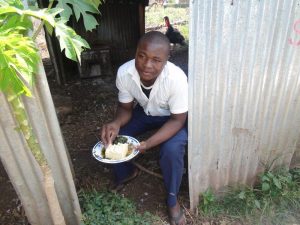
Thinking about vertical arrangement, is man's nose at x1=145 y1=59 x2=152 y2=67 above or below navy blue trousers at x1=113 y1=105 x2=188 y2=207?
above

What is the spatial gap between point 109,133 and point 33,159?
761mm

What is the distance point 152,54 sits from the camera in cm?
225

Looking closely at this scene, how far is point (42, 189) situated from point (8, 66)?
44.3 inches

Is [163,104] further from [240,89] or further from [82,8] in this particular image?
[82,8]

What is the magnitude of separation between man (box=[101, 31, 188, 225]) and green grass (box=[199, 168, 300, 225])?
36cm

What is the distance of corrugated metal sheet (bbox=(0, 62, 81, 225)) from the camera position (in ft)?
5.82

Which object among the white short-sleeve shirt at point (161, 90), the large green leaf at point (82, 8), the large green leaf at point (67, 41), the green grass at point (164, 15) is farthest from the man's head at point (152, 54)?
the green grass at point (164, 15)

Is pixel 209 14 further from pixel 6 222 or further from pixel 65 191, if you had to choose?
pixel 6 222

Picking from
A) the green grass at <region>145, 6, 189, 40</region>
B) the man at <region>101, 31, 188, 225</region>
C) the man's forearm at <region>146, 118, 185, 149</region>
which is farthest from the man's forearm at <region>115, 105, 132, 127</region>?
the green grass at <region>145, 6, 189, 40</region>

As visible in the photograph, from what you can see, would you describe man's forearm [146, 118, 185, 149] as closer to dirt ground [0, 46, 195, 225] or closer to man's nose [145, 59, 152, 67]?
man's nose [145, 59, 152, 67]

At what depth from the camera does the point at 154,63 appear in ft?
7.57

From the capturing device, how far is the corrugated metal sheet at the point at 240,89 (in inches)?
75.4

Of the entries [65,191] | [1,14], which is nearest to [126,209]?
[65,191]

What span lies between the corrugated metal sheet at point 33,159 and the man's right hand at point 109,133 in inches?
20.3
